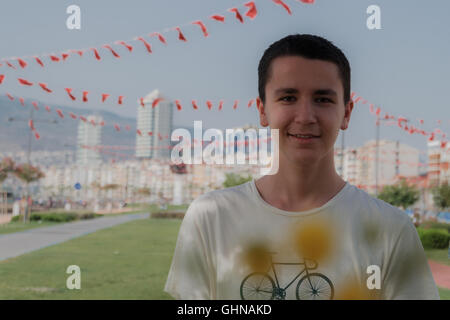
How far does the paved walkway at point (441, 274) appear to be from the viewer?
10.3 m

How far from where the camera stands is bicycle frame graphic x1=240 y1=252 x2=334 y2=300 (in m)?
1.30

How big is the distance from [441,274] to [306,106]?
11.7m

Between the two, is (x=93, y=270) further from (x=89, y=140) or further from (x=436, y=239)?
(x=89, y=140)

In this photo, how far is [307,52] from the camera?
4.39 feet

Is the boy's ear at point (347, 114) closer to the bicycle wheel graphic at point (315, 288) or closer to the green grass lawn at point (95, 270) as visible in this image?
the bicycle wheel graphic at point (315, 288)

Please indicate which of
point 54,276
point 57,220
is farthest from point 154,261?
point 57,220

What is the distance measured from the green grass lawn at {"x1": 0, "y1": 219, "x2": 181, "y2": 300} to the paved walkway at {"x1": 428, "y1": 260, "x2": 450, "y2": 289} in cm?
550

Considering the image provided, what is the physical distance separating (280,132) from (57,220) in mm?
26908

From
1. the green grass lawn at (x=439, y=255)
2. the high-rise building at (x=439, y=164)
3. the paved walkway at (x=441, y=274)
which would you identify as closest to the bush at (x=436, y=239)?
the green grass lawn at (x=439, y=255)

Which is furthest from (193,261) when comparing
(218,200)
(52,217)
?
(52,217)

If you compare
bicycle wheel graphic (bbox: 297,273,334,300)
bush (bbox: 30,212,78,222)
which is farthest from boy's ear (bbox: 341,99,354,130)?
bush (bbox: 30,212,78,222)

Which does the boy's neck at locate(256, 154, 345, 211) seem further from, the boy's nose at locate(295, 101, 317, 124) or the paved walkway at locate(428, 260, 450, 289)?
the paved walkway at locate(428, 260, 450, 289)

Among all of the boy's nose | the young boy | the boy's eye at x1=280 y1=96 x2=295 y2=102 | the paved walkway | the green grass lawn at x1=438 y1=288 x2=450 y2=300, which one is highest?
the boy's eye at x1=280 y1=96 x2=295 y2=102
